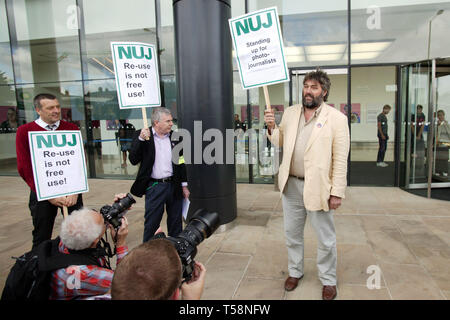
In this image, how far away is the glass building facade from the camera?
21.9 feet

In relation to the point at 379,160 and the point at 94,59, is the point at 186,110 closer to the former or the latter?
the point at 94,59

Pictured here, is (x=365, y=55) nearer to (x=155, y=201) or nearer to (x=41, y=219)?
(x=155, y=201)

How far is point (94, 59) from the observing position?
880 centimetres

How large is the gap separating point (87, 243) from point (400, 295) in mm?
2566

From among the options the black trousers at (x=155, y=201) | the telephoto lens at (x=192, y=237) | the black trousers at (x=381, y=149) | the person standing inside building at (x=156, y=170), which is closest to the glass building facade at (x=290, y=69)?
the black trousers at (x=381, y=149)

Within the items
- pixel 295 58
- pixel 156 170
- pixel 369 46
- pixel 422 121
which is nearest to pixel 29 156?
pixel 156 170

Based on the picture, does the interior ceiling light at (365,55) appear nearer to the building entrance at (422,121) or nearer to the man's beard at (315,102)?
the building entrance at (422,121)

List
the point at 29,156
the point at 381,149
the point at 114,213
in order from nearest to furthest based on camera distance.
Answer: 1. the point at 114,213
2. the point at 29,156
3. the point at 381,149

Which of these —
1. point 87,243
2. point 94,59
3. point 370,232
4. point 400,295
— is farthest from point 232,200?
point 94,59

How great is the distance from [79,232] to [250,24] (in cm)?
227

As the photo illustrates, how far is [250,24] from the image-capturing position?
2889mm

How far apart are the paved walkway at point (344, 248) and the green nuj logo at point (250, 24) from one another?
238 cm

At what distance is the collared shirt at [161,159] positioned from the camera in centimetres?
330

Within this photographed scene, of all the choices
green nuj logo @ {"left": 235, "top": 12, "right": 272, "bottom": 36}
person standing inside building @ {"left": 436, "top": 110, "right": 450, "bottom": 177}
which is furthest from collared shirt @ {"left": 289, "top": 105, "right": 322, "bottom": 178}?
person standing inside building @ {"left": 436, "top": 110, "right": 450, "bottom": 177}
